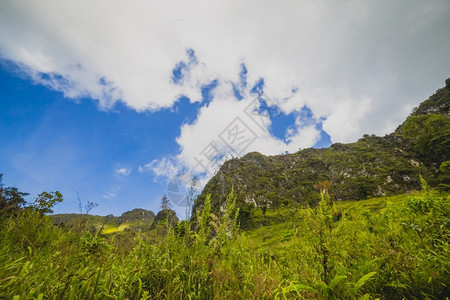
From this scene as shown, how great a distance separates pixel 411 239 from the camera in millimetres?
2791

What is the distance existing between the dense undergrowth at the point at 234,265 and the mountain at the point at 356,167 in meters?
34.8

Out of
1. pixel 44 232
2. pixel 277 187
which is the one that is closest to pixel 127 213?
pixel 277 187

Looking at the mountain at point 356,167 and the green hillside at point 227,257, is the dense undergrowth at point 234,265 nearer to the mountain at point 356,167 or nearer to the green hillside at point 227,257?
the green hillside at point 227,257

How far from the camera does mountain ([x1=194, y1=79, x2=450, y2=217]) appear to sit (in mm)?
47750

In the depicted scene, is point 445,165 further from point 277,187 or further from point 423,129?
point 277,187

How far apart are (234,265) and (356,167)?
3389 inches

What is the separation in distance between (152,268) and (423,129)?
68585 millimetres

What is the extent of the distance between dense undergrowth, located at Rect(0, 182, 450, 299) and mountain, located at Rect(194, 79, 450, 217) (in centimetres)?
3483

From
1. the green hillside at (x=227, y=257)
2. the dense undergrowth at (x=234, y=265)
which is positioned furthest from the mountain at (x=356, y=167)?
the dense undergrowth at (x=234, y=265)

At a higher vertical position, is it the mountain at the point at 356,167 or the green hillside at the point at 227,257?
the mountain at the point at 356,167

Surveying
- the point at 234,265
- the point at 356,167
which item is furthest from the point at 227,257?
the point at 356,167

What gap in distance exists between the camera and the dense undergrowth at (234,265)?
1786 millimetres

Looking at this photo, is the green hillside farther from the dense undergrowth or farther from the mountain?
the mountain

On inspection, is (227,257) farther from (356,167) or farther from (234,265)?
(356,167)
